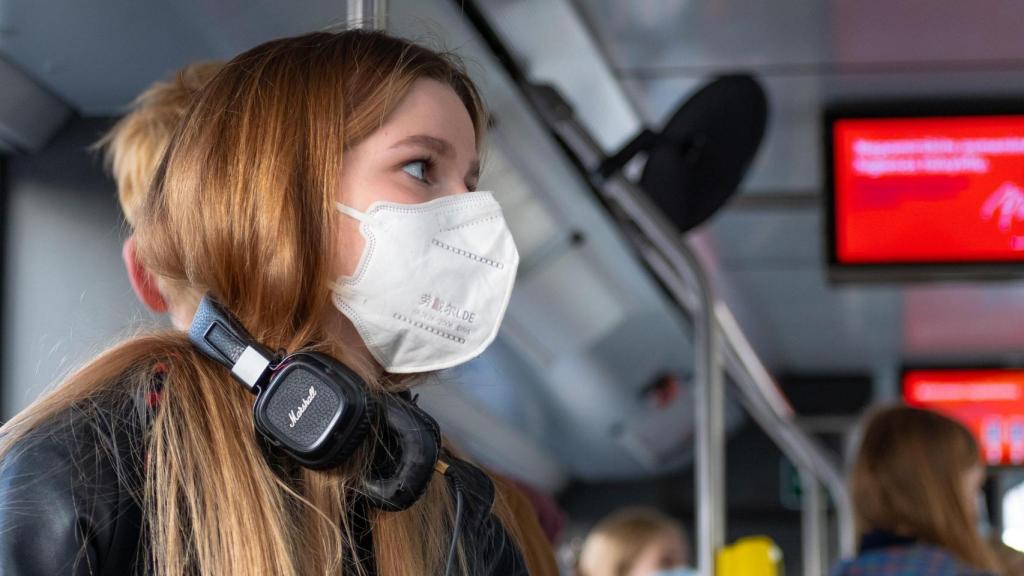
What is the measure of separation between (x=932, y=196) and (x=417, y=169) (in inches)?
135

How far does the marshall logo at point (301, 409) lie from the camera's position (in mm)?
1198

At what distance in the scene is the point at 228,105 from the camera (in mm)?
1390

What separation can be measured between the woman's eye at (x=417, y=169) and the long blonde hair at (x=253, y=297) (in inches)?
2.0

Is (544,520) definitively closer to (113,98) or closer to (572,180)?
(113,98)

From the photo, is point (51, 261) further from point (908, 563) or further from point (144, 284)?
point (908, 563)

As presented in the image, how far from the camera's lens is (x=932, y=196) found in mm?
4555

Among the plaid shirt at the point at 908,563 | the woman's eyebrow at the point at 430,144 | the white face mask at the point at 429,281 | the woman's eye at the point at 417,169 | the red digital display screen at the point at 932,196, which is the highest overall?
the red digital display screen at the point at 932,196

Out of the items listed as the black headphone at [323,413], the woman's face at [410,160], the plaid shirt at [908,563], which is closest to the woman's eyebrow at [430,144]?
the woman's face at [410,160]

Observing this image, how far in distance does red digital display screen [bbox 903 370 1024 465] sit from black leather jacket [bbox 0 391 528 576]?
25.7 feet

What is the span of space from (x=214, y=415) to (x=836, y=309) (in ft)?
26.7

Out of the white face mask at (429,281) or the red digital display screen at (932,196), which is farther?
the red digital display screen at (932,196)

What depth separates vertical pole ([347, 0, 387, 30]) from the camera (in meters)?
1.75

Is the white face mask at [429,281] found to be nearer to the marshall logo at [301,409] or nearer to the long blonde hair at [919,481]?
the marshall logo at [301,409]

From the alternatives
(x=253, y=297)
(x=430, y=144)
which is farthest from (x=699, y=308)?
(x=253, y=297)
